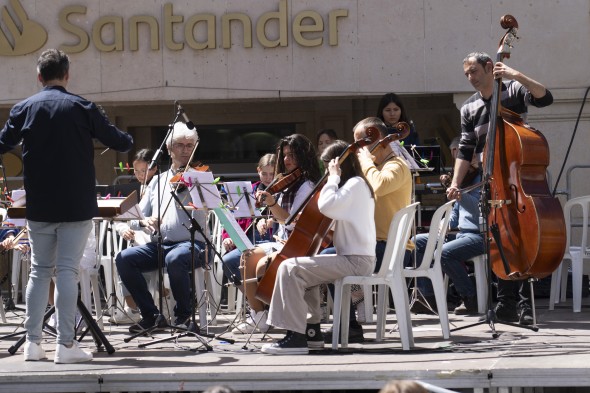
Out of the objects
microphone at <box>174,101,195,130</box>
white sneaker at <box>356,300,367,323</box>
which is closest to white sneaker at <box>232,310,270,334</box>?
white sneaker at <box>356,300,367,323</box>

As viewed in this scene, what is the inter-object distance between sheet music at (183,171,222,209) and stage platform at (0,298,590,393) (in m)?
0.89

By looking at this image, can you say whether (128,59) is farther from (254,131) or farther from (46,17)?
(254,131)

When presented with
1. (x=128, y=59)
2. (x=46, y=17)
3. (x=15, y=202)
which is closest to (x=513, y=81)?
(x=15, y=202)

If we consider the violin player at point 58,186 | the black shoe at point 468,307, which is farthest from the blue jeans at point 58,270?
Result: the black shoe at point 468,307

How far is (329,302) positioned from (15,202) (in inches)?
100

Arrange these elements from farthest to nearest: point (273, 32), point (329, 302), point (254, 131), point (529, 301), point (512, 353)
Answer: point (254, 131) → point (273, 32) → point (329, 302) → point (529, 301) → point (512, 353)

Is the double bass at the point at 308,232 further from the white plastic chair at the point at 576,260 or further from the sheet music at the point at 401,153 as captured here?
the white plastic chair at the point at 576,260

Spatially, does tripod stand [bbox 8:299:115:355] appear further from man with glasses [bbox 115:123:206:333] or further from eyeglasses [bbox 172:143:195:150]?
eyeglasses [bbox 172:143:195:150]

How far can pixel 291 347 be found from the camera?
641cm

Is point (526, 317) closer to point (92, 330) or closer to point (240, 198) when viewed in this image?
point (240, 198)

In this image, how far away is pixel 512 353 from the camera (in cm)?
604

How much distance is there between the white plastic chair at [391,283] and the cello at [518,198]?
529mm

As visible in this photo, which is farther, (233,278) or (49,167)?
(233,278)

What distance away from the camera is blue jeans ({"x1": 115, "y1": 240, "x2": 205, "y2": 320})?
761 cm
